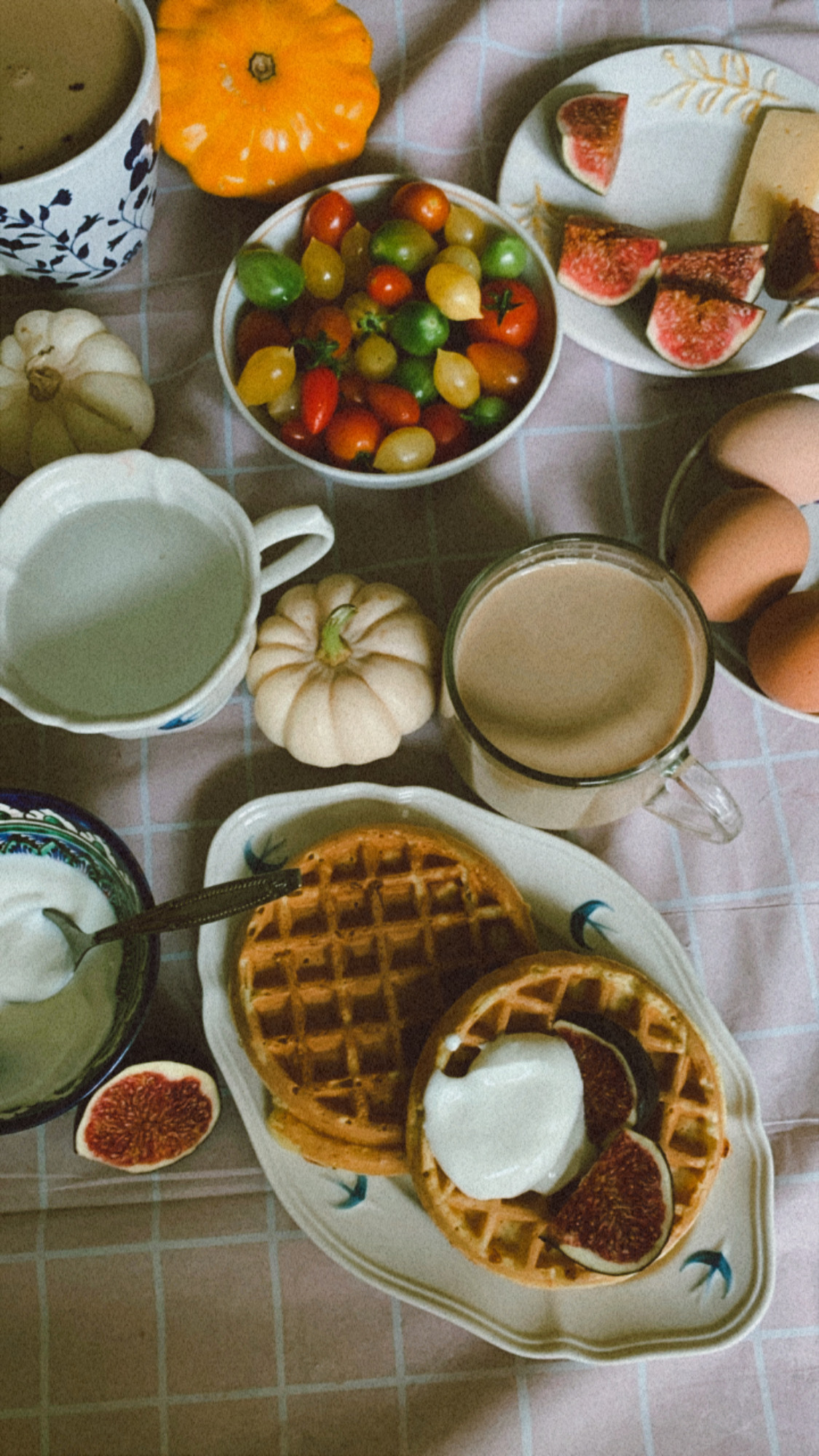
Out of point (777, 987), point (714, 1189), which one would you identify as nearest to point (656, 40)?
point (777, 987)

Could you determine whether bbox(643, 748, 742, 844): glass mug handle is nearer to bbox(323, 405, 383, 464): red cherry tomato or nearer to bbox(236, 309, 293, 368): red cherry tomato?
bbox(323, 405, 383, 464): red cherry tomato

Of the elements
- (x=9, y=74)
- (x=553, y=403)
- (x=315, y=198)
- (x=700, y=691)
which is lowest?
(x=700, y=691)

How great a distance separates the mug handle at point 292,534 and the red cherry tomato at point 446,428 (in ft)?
0.64

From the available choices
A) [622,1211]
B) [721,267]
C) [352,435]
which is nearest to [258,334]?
[352,435]

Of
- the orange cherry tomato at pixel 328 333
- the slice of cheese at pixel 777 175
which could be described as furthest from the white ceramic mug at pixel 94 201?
the slice of cheese at pixel 777 175

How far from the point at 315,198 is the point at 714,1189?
1124 mm

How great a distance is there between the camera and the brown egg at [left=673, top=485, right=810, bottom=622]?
100cm

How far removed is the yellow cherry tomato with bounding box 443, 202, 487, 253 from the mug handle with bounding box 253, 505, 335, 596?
40 centimetres

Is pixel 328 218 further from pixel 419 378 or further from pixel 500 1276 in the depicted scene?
pixel 500 1276

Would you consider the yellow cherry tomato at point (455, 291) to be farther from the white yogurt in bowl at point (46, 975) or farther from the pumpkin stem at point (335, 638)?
the white yogurt in bowl at point (46, 975)

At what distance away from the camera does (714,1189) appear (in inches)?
39.6

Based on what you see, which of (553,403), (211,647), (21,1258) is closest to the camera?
(211,647)

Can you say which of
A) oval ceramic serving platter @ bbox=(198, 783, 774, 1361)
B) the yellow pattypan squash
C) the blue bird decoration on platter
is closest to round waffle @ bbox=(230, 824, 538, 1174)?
oval ceramic serving platter @ bbox=(198, 783, 774, 1361)

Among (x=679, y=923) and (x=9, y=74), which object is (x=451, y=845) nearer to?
(x=679, y=923)
